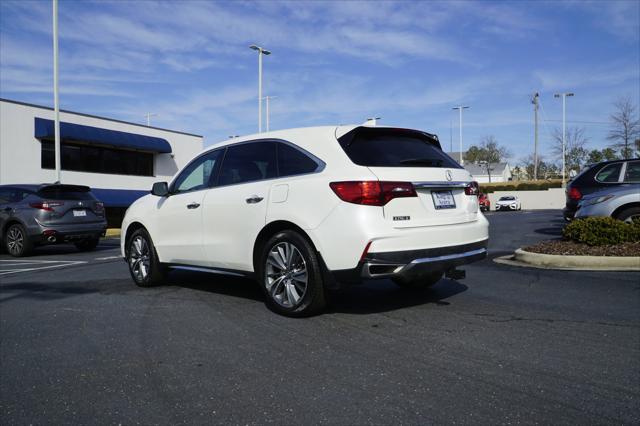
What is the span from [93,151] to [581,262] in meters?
26.6

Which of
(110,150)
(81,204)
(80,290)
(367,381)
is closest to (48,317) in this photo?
(80,290)

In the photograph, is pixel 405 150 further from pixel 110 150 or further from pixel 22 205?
pixel 110 150

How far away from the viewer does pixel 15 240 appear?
1253 centimetres

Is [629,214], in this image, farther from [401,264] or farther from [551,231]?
[401,264]

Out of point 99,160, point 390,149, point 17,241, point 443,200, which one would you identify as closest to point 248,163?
point 390,149

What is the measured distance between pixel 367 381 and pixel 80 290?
491cm

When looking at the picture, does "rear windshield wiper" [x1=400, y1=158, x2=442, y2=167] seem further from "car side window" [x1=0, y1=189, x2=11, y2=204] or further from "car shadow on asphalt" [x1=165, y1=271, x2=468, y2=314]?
"car side window" [x1=0, y1=189, x2=11, y2=204]

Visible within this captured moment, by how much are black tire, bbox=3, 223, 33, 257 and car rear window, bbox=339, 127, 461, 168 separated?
10.2 meters

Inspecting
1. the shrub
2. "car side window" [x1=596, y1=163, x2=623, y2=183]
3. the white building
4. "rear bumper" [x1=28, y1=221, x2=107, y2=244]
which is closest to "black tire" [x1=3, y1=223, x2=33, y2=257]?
"rear bumper" [x1=28, y1=221, x2=107, y2=244]

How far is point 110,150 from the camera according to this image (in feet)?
98.0

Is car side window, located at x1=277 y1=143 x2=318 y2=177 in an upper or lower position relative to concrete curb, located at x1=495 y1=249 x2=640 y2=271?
upper

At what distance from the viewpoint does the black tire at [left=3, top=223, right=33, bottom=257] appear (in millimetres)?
12266

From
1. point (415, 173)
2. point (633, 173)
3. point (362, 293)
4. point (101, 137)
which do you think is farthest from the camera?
point (101, 137)

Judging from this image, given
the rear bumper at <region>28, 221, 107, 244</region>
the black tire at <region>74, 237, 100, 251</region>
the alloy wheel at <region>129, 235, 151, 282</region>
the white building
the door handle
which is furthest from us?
the white building
